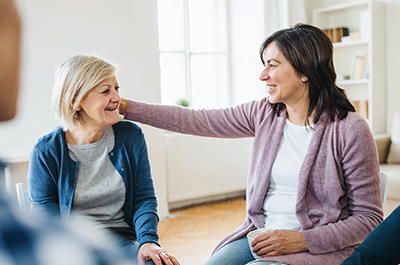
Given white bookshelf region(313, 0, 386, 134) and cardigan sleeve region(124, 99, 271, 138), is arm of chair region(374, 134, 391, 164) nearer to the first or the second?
white bookshelf region(313, 0, 386, 134)

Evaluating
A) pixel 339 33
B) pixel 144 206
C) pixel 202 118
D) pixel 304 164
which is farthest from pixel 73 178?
pixel 339 33

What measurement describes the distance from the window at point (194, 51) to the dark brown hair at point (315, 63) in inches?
117

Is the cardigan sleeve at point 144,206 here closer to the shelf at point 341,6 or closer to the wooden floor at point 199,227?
the wooden floor at point 199,227

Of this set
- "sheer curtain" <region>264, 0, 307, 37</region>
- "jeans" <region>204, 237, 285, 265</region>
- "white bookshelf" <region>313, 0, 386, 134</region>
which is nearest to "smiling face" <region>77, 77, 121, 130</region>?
"jeans" <region>204, 237, 285, 265</region>

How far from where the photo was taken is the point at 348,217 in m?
1.24

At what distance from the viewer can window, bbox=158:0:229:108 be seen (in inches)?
169

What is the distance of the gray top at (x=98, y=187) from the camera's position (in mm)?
1329

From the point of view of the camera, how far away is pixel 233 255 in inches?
52.1

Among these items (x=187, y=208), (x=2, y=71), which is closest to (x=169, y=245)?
(x=187, y=208)

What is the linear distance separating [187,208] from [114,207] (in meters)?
2.74

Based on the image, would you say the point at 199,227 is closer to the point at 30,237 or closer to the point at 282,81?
the point at 282,81

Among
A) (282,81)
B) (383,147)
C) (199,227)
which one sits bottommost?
(199,227)

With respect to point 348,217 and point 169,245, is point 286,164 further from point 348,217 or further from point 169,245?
point 169,245

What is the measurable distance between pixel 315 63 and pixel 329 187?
0.41 m
